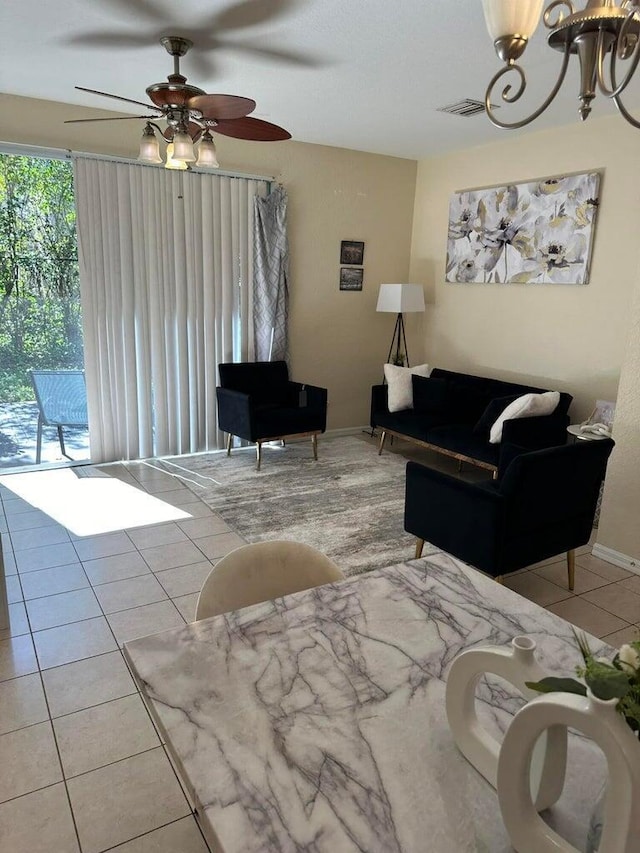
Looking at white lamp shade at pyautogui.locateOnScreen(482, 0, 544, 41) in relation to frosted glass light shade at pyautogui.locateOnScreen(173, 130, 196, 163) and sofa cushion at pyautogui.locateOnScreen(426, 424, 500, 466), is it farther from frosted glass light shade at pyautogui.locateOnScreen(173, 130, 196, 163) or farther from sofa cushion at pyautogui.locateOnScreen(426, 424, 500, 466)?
sofa cushion at pyautogui.locateOnScreen(426, 424, 500, 466)

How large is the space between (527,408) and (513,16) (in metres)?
3.15

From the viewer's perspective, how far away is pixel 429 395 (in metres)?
5.24

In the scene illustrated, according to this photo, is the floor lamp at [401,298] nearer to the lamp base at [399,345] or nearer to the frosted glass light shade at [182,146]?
the lamp base at [399,345]

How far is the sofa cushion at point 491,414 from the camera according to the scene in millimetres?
4516

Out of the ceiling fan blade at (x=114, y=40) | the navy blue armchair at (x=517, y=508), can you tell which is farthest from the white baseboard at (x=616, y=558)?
the ceiling fan blade at (x=114, y=40)

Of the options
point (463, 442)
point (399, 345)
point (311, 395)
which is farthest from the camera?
point (399, 345)

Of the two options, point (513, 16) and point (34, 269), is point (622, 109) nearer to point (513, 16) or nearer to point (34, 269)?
point (513, 16)

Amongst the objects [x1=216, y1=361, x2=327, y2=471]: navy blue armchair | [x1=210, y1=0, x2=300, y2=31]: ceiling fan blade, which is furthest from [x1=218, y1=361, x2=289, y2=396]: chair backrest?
[x1=210, y1=0, x2=300, y2=31]: ceiling fan blade

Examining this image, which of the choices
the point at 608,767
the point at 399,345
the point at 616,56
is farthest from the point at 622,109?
the point at 399,345

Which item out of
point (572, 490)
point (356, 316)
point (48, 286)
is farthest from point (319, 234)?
point (572, 490)

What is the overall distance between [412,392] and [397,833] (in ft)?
15.2

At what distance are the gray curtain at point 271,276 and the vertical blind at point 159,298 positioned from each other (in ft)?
0.26

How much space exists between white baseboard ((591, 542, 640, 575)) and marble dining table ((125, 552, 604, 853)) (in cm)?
220

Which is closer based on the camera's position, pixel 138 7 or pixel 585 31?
pixel 585 31
